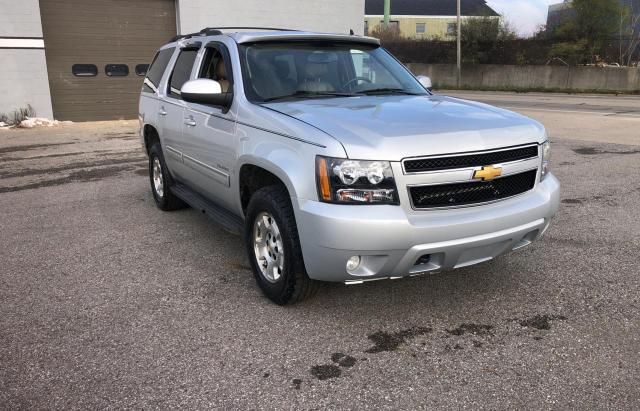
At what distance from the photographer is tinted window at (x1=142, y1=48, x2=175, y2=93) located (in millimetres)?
6102

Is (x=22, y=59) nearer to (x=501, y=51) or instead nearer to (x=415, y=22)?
(x=501, y=51)

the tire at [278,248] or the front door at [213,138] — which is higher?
the front door at [213,138]

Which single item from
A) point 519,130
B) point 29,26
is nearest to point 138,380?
point 519,130

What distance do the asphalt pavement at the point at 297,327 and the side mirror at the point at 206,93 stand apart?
1355 millimetres

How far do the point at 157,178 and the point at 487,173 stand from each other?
425 centimetres

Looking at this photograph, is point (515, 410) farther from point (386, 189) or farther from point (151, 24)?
point (151, 24)

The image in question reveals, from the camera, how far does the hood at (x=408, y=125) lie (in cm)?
320

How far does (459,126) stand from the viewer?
3.46 metres

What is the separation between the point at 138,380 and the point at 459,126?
236 centimetres

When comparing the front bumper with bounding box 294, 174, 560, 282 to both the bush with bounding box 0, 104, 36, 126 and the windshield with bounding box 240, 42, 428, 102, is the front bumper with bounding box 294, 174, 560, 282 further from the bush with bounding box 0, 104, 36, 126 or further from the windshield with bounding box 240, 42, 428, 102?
the bush with bounding box 0, 104, 36, 126

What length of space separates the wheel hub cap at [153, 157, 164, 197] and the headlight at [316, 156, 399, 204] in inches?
137

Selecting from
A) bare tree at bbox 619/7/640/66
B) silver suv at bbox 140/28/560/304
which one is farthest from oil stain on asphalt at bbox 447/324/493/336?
bare tree at bbox 619/7/640/66

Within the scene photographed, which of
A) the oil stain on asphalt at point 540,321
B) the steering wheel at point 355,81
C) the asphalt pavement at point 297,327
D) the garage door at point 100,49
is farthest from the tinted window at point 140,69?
the oil stain on asphalt at point 540,321

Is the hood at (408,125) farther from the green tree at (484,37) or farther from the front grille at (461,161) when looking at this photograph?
the green tree at (484,37)
